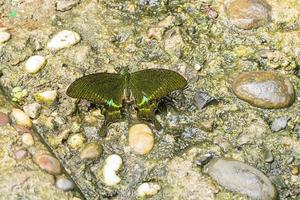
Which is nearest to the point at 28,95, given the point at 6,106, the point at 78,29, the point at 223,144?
the point at 6,106

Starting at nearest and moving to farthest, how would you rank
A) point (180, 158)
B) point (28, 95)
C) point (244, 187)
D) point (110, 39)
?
point (244, 187)
point (180, 158)
point (28, 95)
point (110, 39)

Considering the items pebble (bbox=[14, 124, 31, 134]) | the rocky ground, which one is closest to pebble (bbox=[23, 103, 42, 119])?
the rocky ground

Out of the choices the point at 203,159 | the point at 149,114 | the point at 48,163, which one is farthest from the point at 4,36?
the point at 203,159

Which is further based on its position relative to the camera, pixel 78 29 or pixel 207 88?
pixel 78 29

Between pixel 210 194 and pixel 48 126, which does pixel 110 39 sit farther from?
pixel 210 194

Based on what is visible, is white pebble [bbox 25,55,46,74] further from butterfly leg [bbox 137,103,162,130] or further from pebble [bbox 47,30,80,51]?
butterfly leg [bbox 137,103,162,130]

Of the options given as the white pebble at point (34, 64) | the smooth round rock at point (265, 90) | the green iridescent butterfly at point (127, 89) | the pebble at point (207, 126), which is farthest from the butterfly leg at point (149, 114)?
the white pebble at point (34, 64)

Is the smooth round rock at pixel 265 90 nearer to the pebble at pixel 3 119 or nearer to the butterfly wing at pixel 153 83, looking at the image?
the butterfly wing at pixel 153 83
